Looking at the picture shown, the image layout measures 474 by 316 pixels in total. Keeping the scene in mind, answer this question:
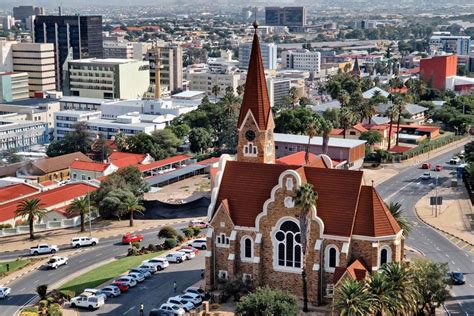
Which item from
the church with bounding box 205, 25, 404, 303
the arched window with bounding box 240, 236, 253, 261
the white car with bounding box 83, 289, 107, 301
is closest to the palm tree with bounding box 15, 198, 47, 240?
the white car with bounding box 83, 289, 107, 301

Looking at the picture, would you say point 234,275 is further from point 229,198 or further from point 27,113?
point 27,113

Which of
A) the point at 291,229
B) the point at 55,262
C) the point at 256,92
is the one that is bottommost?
the point at 55,262

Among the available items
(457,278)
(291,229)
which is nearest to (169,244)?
(291,229)

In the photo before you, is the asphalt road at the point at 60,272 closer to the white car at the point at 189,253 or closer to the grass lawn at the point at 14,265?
the grass lawn at the point at 14,265

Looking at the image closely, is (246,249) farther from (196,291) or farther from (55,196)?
(55,196)

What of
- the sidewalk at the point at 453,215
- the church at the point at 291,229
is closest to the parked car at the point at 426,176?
the sidewalk at the point at 453,215

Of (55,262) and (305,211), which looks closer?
(305,211)

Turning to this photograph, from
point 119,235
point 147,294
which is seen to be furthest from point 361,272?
point 119,235
